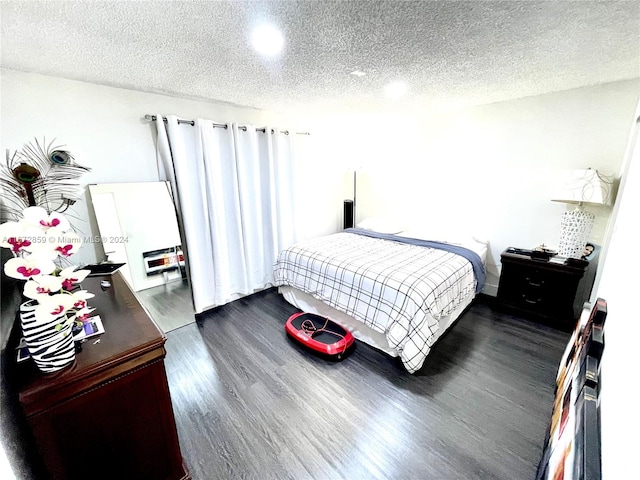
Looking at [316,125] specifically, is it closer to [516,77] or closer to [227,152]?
[227,152]

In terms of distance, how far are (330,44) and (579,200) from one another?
8.26 feet

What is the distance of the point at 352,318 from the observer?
96.2 inches

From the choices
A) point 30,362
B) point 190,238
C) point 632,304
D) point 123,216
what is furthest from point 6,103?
point 632,304

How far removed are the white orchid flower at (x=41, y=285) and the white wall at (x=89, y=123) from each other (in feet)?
5.77

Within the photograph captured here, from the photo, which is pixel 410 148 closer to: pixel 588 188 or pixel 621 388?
pixel 588 188

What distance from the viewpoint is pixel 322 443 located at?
1514 millimetres

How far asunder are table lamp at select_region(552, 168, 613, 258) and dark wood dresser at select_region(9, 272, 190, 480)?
132 inches

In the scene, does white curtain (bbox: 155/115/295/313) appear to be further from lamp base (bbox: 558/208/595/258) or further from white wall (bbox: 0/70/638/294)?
lamp base (bbox: 558/208/595/258)

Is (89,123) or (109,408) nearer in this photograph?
(109,408)

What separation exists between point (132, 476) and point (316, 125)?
388cm

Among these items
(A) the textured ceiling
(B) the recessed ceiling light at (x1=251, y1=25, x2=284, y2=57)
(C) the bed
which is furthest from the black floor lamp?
(B) the recessed ceiling light at (x1=251, y1=25, x2=284, y2=57)

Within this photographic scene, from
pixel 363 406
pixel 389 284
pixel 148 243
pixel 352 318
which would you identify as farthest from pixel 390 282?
pixel 148 243

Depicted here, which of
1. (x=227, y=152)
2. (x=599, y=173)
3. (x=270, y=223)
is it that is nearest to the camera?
(x=599, y=173)

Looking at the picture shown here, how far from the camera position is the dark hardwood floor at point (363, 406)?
141cm
